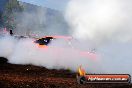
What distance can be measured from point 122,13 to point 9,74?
8.33 meters

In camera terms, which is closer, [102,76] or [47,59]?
[102,76]

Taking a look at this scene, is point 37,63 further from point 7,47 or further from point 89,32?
point 89,32

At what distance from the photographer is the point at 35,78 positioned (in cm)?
1268

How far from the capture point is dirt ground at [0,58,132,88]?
36.8 feet

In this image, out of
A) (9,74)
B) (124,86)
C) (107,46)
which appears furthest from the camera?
(107,46)

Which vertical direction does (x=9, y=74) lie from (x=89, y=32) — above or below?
below

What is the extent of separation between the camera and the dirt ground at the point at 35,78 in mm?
11217

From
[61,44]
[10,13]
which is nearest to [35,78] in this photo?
[61,44]

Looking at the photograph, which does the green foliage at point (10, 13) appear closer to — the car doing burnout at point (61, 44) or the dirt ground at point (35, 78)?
the car doing burnout at point (61, 44)

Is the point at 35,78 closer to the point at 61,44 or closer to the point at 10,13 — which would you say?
the point at 61,44

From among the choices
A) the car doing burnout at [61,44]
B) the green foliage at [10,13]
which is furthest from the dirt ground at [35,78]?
the green foliage at [10,13]

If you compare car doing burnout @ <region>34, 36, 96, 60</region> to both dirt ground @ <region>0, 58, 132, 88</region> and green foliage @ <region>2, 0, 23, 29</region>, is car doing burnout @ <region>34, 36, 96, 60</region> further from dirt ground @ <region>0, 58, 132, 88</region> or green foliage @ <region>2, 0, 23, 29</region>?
green foliage @ <region>2, 0, 23, 29</region>

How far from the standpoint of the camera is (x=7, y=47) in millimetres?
18844

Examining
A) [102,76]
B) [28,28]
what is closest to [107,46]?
[102,76]
